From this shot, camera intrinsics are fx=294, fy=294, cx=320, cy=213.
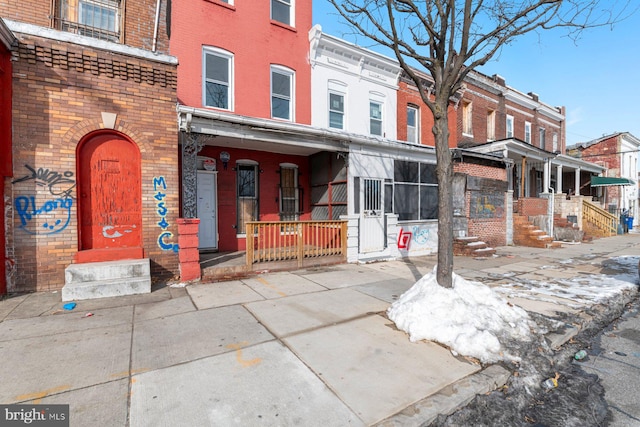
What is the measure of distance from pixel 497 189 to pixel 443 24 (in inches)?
406

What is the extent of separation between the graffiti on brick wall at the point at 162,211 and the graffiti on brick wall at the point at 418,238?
704cm

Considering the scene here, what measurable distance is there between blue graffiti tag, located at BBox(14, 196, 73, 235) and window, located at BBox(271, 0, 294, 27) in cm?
839

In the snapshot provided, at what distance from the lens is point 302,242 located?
7.91 metres

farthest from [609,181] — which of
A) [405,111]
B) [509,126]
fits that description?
[405,111]

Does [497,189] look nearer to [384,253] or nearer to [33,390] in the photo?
[384,253]

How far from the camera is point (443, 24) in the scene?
4.40 m

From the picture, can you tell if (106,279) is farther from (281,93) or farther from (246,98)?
(281,93)


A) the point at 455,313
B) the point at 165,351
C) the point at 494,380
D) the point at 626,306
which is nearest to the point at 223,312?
the point at 165,351

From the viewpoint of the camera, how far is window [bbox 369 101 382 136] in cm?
1172

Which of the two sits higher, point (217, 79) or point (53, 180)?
point (217, 79)

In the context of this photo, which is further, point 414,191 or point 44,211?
point 414,191

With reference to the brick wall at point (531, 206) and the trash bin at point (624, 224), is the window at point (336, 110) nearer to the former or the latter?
the brick wall at point (531, 206)

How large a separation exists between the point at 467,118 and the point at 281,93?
10.7m

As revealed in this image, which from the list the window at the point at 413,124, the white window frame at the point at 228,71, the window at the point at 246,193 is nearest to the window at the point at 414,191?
the window at the point at 413,124
